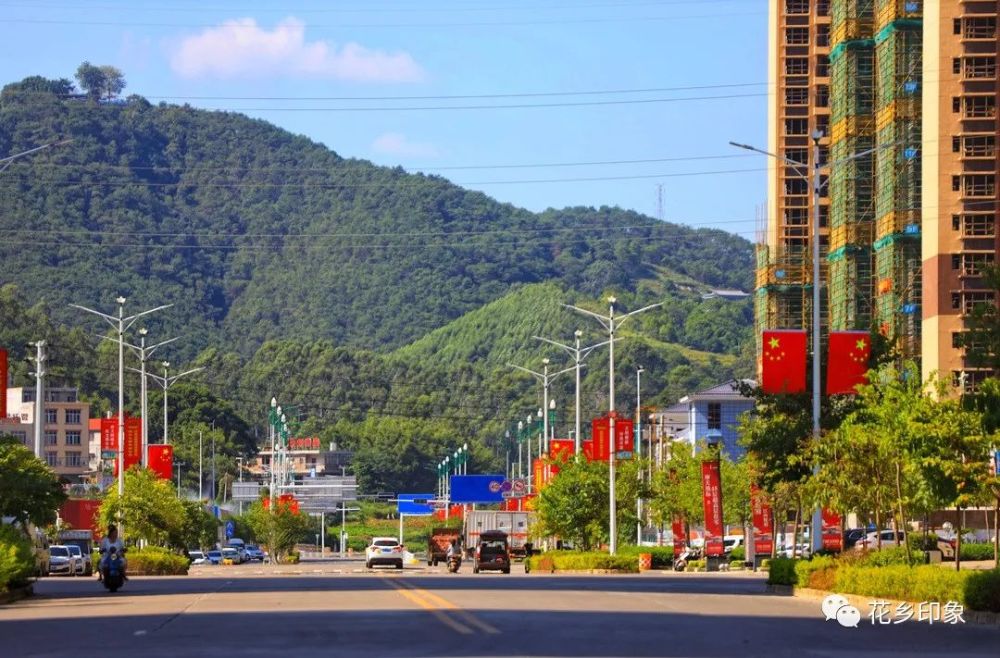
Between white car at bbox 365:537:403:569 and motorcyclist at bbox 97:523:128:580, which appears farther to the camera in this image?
white car at bbox 365:537:403:569

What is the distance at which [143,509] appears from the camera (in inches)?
2906

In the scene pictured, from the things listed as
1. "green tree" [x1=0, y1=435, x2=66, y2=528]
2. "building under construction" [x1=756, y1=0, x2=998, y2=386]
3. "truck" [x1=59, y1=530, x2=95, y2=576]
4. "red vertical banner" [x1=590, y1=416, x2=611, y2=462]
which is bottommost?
"truck" [x1=59, y1=530, x2=95, y2=576]

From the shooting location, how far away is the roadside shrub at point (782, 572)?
41.4m

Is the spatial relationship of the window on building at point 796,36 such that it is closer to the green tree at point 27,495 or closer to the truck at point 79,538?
the truck at point 79,538

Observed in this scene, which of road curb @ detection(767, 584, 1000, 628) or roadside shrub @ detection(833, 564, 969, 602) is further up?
roadside shrub @ detection(833, 564, 969, 602)

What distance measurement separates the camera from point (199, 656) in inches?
757

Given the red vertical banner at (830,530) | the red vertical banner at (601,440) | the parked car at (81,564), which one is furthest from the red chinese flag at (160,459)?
the red vertical banner at (830,530)

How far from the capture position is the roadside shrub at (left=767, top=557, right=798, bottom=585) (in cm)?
4144

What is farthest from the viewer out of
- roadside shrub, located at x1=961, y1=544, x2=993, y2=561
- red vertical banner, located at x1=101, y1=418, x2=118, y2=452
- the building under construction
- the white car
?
the building under construction

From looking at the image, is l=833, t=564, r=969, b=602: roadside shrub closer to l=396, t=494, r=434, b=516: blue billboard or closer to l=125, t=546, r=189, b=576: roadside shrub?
l=125, t=546, r=189, b=576: roadside shrub

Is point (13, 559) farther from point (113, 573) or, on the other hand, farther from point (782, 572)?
point (782, 572)

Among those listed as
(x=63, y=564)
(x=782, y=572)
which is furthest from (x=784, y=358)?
(x=63, y=564)

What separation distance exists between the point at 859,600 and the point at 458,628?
13056mm

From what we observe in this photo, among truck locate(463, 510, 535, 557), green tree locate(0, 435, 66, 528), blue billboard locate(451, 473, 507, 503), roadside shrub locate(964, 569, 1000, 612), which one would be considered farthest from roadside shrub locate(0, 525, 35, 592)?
blue billboard locate(451, 473, 507, 503)
